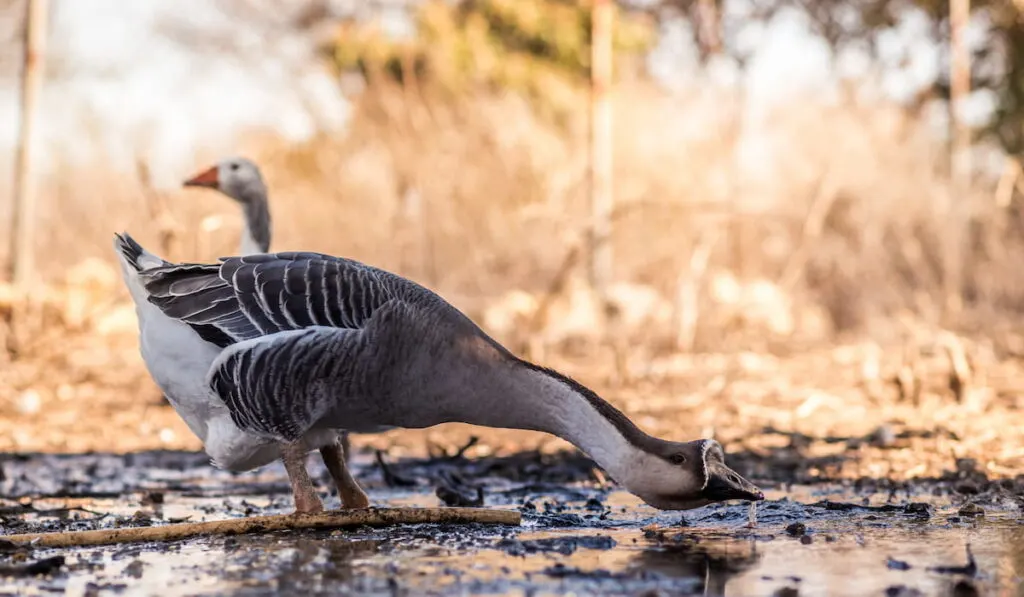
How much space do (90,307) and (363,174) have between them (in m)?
10.9

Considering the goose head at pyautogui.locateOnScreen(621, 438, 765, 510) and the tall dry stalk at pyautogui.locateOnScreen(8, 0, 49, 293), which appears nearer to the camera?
the goose head at pyautogui.locateOnScreen(621, 438, 765, 510)

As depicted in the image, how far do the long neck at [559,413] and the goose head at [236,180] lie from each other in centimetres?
410

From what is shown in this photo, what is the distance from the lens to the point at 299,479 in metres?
5.70

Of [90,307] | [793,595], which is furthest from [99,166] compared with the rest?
[793,595]

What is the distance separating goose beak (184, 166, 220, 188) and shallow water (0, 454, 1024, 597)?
10.4 feet

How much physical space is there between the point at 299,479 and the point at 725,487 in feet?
6.47

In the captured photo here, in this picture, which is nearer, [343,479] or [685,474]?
[685,474]

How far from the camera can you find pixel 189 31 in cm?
2652

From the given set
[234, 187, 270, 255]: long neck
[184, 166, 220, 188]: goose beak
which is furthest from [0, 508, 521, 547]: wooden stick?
[184, 166, 220, 188]: goose beak

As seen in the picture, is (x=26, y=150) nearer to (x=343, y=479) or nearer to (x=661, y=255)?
(x=343, y=479)

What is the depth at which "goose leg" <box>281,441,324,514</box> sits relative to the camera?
5680 millimetres

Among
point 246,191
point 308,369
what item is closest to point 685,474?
point 308,369

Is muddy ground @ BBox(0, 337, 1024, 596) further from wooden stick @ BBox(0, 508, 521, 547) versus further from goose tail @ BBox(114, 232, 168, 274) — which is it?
goose tail @ BBox(114, 232, 168, 274)

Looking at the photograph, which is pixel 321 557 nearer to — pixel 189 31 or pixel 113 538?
pixel 113 538
